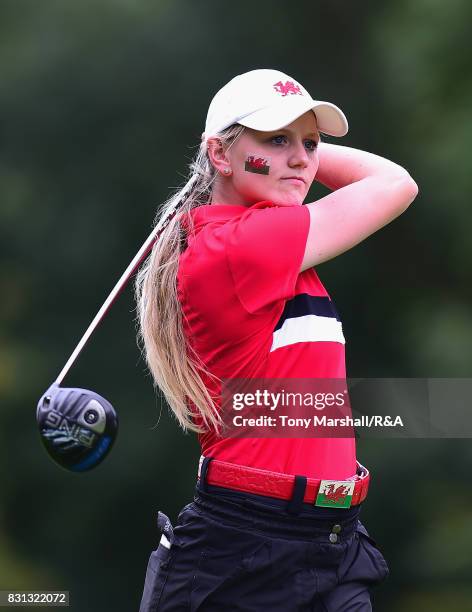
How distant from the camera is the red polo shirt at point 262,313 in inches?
70.4

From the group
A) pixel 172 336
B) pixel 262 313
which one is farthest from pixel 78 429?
pixel 262 313

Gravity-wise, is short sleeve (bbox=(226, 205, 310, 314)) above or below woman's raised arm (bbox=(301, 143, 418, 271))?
below

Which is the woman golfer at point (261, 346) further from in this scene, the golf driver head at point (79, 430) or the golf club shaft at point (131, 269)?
the golf driver head at point (79, 430)

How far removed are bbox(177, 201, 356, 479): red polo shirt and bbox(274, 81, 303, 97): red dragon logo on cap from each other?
0.18 metres

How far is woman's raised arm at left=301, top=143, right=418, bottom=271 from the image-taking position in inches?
71.5

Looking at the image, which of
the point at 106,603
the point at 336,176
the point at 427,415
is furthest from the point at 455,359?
the point at 336,176

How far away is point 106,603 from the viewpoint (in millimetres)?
3656

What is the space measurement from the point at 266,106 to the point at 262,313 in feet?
1.09

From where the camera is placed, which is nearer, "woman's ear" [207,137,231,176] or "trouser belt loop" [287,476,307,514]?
"trouser belt loop" [287,476,307,514]

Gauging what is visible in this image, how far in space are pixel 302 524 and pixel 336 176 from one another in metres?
0.60

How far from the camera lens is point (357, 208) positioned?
1837 mm

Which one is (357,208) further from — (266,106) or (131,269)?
(131,269)

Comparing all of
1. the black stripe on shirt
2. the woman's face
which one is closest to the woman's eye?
the woman's face

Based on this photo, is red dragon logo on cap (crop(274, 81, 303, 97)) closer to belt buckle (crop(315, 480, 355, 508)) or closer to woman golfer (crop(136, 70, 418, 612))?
woman golfer (crop(136, 70, 418, 612))
